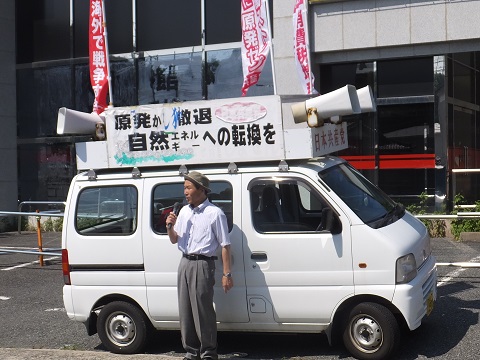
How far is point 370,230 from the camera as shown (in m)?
6.21

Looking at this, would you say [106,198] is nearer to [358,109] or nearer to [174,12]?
[358,109]

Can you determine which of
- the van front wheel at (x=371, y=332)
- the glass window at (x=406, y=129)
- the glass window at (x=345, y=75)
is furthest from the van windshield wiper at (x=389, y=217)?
the glass window at (x=345, y=75)

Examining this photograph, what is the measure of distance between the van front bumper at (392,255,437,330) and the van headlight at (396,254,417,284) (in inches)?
1.7

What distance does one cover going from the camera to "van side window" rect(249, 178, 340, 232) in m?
6.52

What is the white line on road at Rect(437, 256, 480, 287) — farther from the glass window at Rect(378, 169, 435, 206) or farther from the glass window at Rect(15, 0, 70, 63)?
the glass window at Rect(15, 0, 70, 63)

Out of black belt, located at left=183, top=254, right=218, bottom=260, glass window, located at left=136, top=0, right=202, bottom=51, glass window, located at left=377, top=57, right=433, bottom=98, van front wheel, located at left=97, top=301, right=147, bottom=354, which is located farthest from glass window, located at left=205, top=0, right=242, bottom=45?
black belt, located at left=183, top=254, right=218, bottom=260

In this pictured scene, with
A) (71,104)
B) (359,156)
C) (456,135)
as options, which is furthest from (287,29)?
(71,104)

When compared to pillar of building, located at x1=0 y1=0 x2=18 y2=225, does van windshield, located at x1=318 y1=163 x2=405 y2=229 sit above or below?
below

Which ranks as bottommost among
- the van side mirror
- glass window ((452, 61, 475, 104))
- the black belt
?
the black belt

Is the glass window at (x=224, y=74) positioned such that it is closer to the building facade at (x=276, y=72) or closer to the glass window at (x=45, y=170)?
the building facade at (x=276, y=72)

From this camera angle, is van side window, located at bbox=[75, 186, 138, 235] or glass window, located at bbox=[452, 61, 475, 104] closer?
van side window, located at bbox=[75, 186, 138, 235]

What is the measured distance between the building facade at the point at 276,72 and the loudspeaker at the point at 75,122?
666 centimetres

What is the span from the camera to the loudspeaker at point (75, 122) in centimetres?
707

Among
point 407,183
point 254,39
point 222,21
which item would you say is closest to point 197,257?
point 254,39
